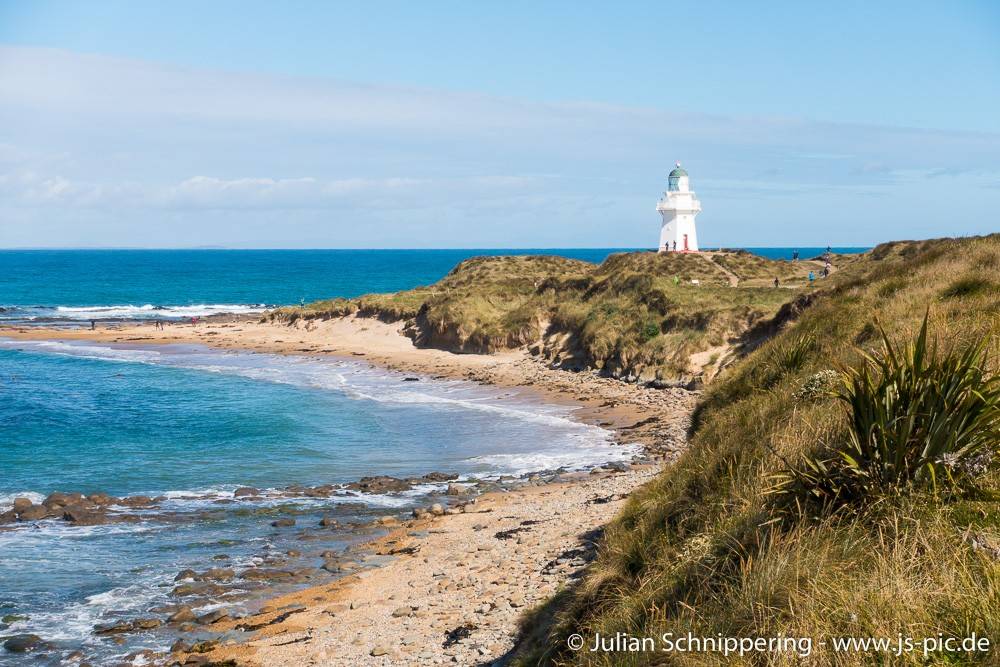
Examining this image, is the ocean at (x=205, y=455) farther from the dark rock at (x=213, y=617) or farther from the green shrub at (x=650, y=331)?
the green shrub at (x=650, y=331)

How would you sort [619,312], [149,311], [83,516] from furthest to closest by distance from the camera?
1. [149,311]
2. [619,312]
3. [83,516]

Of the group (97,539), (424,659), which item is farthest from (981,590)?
(97,539)

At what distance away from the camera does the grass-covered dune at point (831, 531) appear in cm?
518

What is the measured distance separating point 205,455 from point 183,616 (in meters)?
13.1

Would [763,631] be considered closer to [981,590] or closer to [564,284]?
[981,590]

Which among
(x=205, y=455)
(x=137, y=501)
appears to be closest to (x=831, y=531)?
(x=137, y=501)

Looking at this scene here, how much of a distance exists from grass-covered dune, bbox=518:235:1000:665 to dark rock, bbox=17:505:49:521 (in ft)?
44.6

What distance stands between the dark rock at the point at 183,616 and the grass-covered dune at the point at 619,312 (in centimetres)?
2403

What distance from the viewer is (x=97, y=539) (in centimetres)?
1723

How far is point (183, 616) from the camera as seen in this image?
42.8ft

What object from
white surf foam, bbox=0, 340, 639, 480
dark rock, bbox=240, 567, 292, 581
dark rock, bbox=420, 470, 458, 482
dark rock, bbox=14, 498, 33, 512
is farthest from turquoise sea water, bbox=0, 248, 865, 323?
dark rock, bbox=240, 567, 292, 581

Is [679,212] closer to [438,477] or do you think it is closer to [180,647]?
[438,477]

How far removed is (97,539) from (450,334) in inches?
1251

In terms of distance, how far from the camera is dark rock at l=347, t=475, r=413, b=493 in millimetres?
21000
